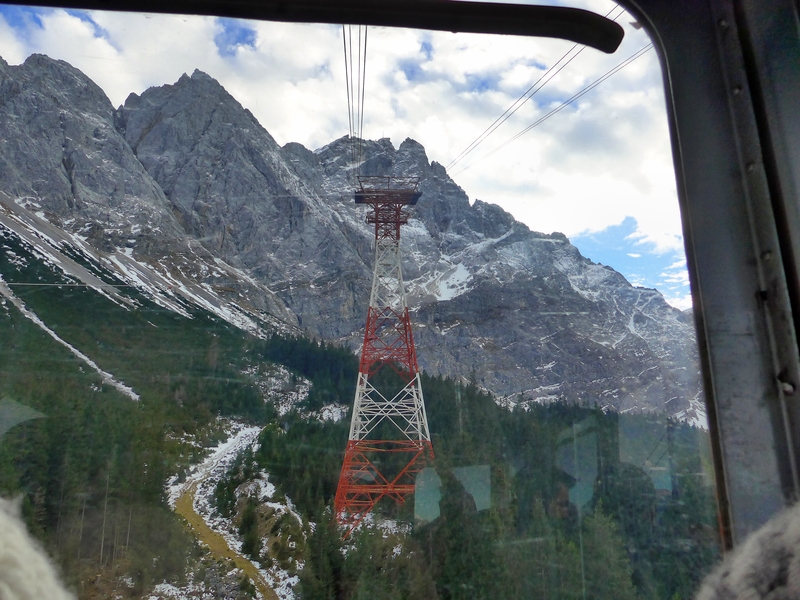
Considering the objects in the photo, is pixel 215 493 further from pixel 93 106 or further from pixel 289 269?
pixel 93 106

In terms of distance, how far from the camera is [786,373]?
1563mm

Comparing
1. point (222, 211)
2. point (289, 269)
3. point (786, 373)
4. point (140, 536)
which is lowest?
point (140, 536)

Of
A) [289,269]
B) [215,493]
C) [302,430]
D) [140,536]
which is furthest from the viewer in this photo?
[289,269]

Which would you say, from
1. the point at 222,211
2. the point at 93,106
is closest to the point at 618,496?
the point at 222,211

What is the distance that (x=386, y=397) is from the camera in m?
2.06

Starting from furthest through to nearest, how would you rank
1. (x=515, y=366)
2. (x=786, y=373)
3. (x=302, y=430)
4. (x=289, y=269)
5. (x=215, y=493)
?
(x=289, y=269) → (x=515, y=366) → (x=302, y=430) → (x=215, y=493) → (x=786, y=373)

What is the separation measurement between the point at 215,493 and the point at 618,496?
4.33 ft

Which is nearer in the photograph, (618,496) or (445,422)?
(618,496)

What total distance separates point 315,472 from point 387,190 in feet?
3.64

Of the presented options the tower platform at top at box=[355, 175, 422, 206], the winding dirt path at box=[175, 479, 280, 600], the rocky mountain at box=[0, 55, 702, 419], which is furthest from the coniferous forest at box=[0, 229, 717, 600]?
the tower platform at top at box=[355, 175, 422, 206]

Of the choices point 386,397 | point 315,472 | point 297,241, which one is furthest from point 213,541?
point 297,241

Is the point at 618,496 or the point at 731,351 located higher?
the point at 731,351

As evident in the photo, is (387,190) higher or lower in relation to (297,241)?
higher

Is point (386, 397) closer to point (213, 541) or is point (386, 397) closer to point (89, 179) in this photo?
point (213, 541)
